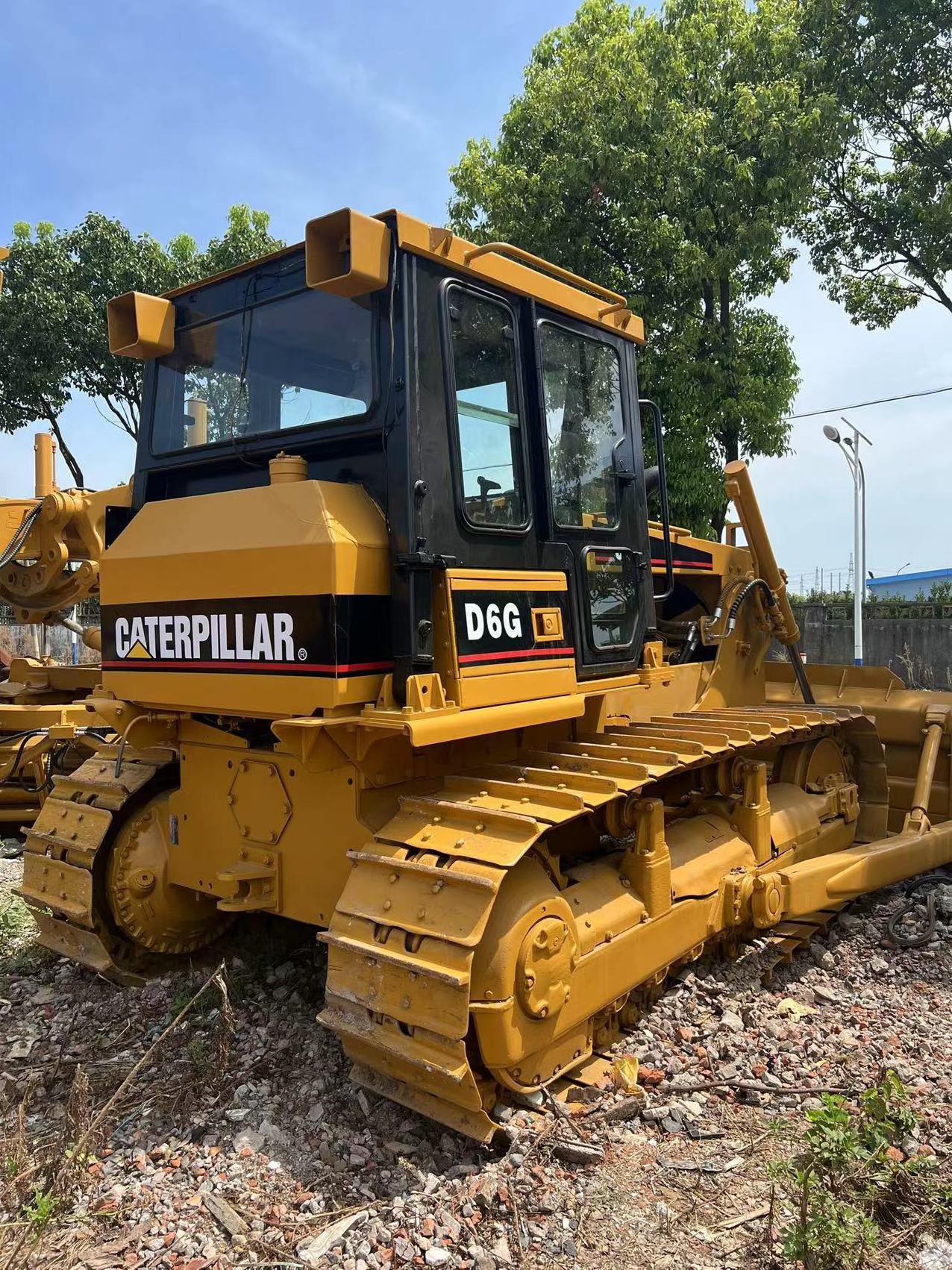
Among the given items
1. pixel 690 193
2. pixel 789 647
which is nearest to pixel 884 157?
pixel 690 193

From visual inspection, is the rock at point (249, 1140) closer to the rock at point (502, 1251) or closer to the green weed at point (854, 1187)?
the rock at point (502, 1251)

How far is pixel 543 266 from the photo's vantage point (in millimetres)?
4035

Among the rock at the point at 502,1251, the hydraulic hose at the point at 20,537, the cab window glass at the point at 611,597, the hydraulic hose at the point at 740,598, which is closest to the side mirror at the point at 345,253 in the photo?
the cab window glass at the point at 611,597

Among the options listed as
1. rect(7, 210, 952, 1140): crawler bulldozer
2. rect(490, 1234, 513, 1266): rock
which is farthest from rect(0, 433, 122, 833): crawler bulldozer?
rect(490, 1234, 513, 1266): rock

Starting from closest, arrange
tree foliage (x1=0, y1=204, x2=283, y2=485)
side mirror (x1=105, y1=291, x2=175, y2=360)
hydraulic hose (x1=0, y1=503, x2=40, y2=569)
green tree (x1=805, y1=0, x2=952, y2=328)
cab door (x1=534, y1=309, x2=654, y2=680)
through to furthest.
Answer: cab door (x1=534, y1=309, x2=654, y2=680), side mirror (x1=105, y1=291, x2=175, y2=360), hydraulic hose (x1=0, y1=503, x2=40, y2=569), green tree (x1=805, y1=0, x2=952, y2=328), tree foliage (x1=0, y1=204, x2=283, y2=485)

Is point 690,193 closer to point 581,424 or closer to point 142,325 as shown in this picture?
point 581,424

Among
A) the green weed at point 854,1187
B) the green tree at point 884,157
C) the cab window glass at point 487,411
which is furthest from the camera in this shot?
the green tree at point 884,157

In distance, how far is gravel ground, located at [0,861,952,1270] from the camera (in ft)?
9.00

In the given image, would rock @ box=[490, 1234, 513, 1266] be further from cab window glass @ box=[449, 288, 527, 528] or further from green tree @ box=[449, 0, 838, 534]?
green tree @ box=[449, 0, 838, 534]

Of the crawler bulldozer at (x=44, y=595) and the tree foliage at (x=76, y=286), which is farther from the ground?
the tree foliage at (x=76, y=286)

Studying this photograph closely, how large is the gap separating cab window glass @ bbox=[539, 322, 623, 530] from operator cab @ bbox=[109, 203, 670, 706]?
1cm

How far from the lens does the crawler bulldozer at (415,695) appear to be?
309 centimetres

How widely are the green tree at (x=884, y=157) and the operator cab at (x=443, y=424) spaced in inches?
435

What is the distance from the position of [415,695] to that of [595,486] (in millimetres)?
1572
